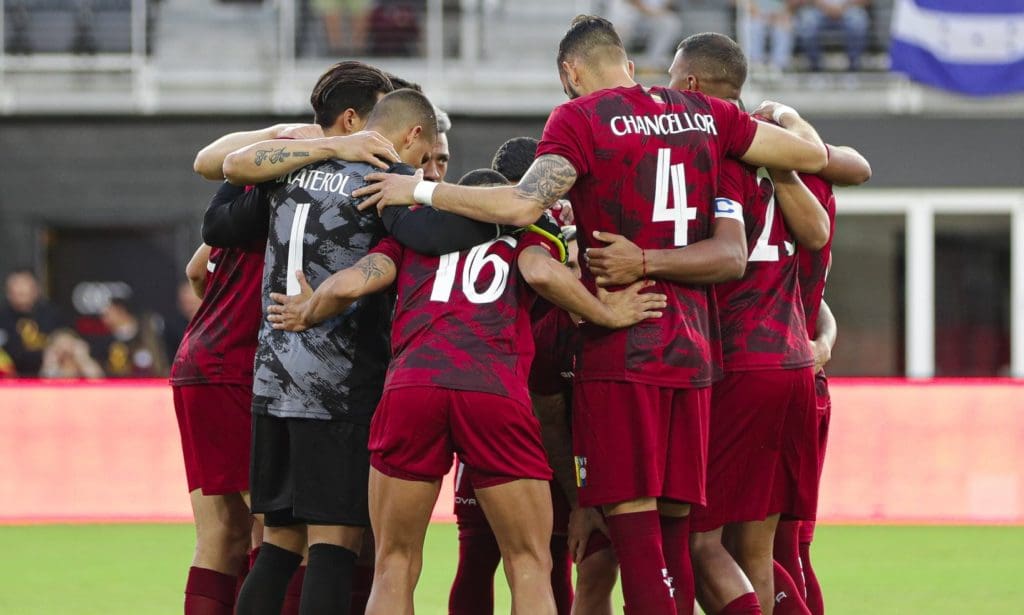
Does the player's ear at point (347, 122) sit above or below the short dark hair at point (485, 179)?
above

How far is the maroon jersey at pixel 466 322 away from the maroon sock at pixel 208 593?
1171 millimetres

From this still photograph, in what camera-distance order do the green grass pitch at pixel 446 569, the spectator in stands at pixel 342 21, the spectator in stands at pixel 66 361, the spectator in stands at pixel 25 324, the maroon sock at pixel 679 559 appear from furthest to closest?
the spectator in stands at pixel 342 21 < the spectator in stands at pixel 25 324 < the spectator in stands at pixel 66 361 < the green grass pitch at pixel 446 569 < the maroon sock at pixel 679 559

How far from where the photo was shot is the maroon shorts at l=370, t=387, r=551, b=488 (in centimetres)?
511

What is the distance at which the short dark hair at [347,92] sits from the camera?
5773 millimetres

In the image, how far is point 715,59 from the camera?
5.77 m

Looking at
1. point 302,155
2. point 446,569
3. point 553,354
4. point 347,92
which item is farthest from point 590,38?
point 446,569

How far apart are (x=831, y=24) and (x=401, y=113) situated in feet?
42.4

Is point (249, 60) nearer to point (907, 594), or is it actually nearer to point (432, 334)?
point (907, 594)

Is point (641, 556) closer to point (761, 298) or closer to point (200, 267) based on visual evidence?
point (761, 298)

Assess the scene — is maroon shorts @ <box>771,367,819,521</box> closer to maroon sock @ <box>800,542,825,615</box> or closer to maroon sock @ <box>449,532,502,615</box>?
maroon sock @ <box>800,542,825,615</box>

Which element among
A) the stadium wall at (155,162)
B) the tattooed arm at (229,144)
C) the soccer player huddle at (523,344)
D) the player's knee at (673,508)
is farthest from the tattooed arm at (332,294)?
the stadium wall at (155,162)

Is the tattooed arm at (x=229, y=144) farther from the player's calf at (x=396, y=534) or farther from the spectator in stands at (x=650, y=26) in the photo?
the spectator in stands at (x=650, y=26)

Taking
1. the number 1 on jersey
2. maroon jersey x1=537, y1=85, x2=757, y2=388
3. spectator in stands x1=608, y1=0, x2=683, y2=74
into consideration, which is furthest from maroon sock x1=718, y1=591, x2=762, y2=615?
spectator in stands x1=608, y1=0, x2=683, y2=74

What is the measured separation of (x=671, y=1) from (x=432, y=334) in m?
13.2
